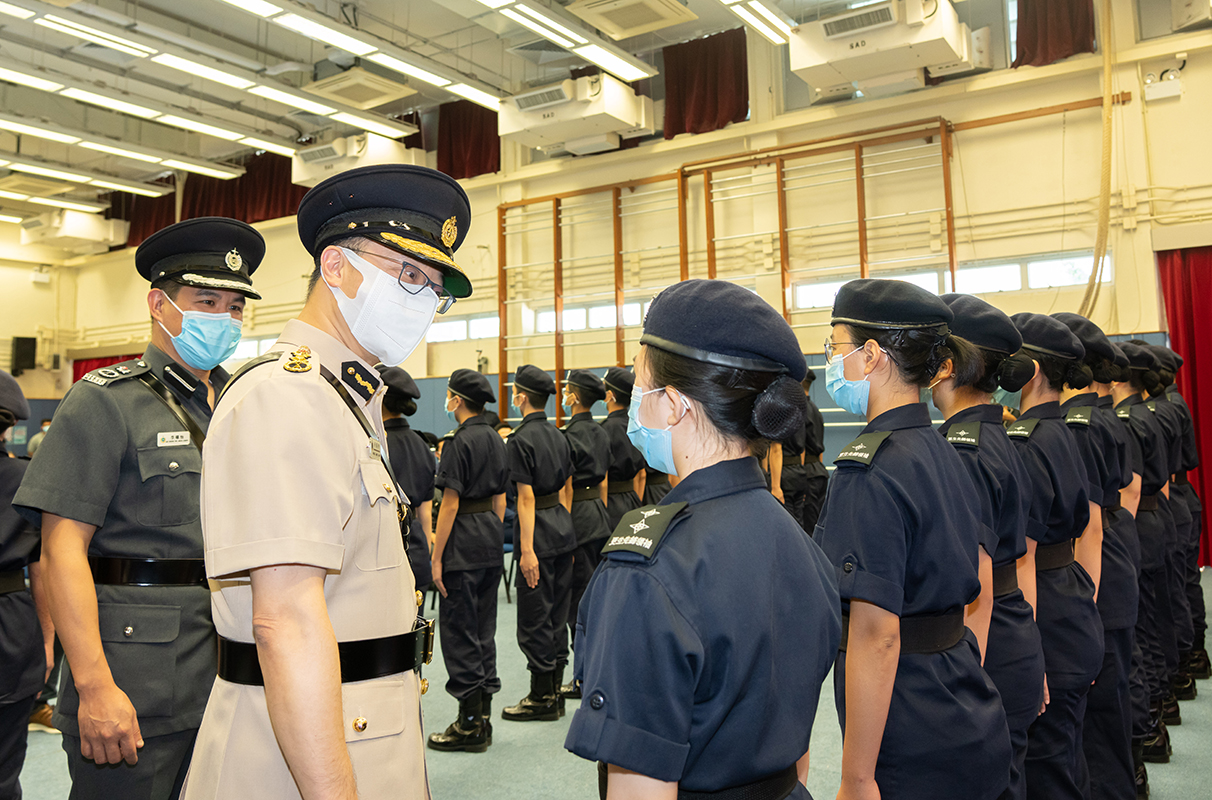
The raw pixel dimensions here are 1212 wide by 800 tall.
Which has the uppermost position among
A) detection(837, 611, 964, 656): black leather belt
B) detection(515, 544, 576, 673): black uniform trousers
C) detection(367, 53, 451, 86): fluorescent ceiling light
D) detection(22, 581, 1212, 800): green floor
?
detection(367, 53, 451, 86): fluorescent ceiling light

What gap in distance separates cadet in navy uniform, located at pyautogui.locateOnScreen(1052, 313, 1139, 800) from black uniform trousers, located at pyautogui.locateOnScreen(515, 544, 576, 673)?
2725mm

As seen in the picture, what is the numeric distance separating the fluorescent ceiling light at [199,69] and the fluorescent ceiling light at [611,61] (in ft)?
11.7

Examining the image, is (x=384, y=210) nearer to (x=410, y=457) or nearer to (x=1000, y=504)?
(x=1000, y=504)

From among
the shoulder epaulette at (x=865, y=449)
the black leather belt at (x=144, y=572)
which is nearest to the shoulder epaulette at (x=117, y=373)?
the black leather belt at (x=144, y=572)

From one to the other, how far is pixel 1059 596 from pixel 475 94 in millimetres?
8506

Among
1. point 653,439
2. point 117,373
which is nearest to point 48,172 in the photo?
point 117,373

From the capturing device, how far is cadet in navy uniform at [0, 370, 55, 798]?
223 centimetres

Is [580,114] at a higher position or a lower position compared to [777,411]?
higher

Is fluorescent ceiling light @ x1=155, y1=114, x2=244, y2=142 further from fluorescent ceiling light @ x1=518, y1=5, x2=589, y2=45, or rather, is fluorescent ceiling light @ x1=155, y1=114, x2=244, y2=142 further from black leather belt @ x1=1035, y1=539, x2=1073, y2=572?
black leather belt @ x1=1035, y1=539, x2=1073, y2=572

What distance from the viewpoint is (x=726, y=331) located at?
1219mm

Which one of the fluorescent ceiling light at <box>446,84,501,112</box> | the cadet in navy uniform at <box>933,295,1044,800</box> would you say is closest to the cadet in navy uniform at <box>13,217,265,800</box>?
the cadet in navy uniform at <box>933,295,1044,800</box>

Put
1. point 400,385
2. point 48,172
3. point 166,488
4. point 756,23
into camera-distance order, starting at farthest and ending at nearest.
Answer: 1. point 48,172
2. point 756,23
3. point 400,385
4. point 166,488

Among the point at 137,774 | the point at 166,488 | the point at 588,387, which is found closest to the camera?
the point at 137,774

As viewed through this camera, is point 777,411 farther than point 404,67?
No
